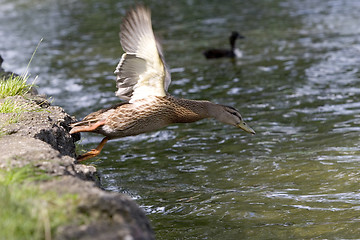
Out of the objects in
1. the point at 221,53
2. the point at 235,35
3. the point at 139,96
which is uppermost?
the point at 139,96

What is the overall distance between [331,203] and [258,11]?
1372 cm

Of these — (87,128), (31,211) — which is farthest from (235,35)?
(31,211)

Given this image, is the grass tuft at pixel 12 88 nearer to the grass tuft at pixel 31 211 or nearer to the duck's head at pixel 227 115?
the duck's head at pixel 227 115

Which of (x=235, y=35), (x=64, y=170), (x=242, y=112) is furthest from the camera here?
(x=235, y=35)

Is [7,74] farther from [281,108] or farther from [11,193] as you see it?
[11,193]

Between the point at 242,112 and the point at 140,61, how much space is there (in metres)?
3.62

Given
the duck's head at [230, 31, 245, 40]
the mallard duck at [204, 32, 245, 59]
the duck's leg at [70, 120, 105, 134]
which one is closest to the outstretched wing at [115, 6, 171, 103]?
the duck's leg at [70, 120, 105, 134]

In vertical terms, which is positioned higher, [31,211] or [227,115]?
[31,211]

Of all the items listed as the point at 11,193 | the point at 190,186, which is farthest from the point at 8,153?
the point at 190,186

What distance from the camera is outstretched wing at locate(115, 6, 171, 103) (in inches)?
228

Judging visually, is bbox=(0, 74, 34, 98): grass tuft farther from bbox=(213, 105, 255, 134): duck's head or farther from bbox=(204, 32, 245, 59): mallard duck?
bbox=(204, 32, 245, 59): mallard duck

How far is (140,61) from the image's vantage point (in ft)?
19.3

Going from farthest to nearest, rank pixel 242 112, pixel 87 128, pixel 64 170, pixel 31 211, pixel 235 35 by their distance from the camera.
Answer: pixel 235 35
pixel 242 112
pixel 87 128
pixel 64 170
pixel 31 211

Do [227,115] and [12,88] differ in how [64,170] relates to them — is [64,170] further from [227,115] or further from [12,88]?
[227,115]
